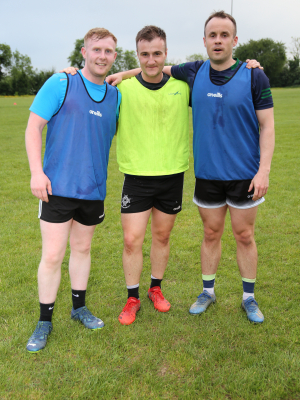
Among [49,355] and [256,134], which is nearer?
[49,355]

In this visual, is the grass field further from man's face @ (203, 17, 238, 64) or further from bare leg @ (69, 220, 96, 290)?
man's face @ (203, 17, 238, 64)

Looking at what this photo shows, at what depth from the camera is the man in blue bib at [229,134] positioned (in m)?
2.79

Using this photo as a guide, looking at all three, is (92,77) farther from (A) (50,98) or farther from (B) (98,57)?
(A) (50,98)

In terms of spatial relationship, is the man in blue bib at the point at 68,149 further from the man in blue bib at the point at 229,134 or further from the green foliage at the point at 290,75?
the green foliage at the point at 290,75

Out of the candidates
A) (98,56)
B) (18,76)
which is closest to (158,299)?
(98,56)

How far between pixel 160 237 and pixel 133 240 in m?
0.30

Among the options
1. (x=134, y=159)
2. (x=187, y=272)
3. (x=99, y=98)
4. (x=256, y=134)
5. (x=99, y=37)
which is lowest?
(x=187, y=272)

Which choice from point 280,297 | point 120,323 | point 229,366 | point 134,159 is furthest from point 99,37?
point 280,297

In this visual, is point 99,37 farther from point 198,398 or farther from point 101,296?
point 198,398

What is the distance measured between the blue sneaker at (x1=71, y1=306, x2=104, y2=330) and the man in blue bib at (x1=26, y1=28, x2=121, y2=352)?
0.29 metres

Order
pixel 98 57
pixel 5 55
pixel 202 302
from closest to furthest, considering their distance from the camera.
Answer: pixel 98 57
pixel 202 302
pixel 5 55

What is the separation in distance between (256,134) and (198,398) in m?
2.07

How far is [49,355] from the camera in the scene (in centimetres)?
266

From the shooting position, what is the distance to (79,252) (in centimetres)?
299
